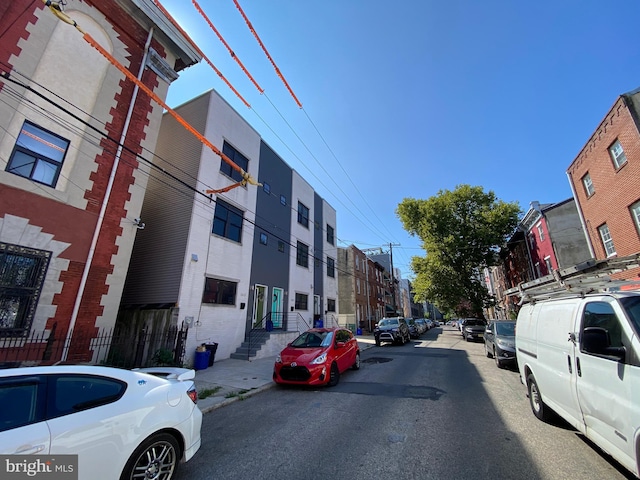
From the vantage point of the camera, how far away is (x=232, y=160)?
15.3 metres

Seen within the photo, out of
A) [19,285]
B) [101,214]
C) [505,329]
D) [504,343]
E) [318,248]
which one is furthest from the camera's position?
[318,248]

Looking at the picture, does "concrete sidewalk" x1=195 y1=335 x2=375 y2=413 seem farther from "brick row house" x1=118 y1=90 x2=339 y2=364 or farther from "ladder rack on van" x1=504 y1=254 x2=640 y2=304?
"ladder rack on van" x1=504 y1=254 x2=640 y2=304

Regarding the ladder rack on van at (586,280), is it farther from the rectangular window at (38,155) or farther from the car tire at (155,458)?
the rectangular window at (38,155)

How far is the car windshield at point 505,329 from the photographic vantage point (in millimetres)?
11766

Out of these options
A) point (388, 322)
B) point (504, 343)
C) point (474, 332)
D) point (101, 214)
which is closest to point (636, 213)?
point (504, 343)

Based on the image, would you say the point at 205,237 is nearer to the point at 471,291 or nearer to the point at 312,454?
the point at 312,454

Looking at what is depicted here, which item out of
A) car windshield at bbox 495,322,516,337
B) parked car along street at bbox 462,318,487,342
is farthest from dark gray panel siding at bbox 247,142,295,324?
parked car along street at bbox 462,318,487,342

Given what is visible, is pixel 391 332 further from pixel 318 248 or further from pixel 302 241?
pixel 302 241

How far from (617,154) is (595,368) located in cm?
1518

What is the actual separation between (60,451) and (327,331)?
7.71 m

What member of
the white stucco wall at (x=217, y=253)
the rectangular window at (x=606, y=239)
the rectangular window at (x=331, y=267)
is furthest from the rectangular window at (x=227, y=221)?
the rectangular window at (x=606, y=239)

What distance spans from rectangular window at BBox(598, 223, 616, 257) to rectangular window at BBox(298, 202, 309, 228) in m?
17.2

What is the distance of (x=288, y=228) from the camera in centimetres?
1953

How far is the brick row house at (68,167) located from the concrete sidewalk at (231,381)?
3574 mm
